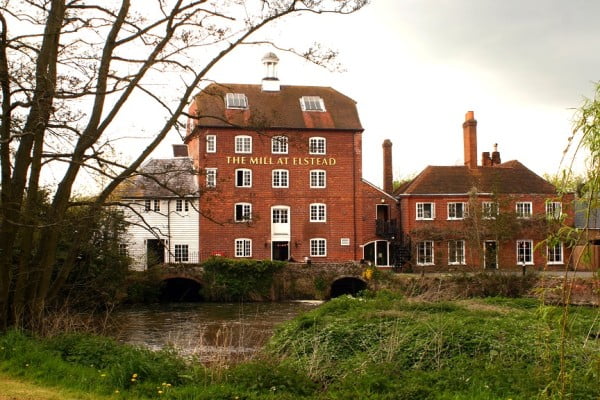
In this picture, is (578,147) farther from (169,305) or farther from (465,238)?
(465,238)

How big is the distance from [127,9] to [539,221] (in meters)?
32.4

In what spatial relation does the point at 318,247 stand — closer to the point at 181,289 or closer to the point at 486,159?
the point at 181,289

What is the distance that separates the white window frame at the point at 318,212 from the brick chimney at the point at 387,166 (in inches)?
244

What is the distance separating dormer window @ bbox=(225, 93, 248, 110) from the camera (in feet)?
132

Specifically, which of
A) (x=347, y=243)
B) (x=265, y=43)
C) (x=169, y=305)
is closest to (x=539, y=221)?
(x=347, y=243)

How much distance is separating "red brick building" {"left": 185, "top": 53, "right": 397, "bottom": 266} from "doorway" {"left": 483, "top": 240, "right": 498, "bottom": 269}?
5.86 metres

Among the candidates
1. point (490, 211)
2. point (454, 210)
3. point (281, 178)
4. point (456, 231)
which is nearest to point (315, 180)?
point (281, 178)

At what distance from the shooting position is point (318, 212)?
130 feet

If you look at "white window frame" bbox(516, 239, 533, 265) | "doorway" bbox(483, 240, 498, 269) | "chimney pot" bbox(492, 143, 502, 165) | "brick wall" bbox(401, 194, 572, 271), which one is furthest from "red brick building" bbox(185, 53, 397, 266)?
"chimney pot" bbox(492, 143, 502, 165)

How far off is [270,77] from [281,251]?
1152cm

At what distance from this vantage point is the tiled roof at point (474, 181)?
134 feet

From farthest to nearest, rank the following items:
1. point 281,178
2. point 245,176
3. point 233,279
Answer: point 281,178, point 245,176, point 233,279

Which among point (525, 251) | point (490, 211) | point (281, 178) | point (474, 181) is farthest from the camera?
point (474, 181)

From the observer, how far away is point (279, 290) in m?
34.6
